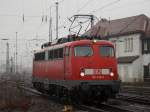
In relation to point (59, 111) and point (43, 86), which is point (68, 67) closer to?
point (59, 111)

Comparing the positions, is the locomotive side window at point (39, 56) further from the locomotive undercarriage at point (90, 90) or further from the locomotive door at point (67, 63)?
the locomotive door at point (67, 63)

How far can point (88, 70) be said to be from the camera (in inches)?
766

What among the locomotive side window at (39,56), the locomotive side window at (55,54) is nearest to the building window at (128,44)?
the locomotive side window at (39,56)

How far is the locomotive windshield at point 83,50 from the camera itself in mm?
19953

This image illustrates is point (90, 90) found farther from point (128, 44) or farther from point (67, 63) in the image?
point (128, 44)

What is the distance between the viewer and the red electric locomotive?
63.2 ft

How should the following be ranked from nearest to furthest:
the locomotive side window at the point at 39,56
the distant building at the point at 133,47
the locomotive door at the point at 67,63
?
the locomotive door at the point at 67,63
the locomotive side window at the point at 39,56
the distant building at the point at 133,47

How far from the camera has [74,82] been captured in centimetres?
1923

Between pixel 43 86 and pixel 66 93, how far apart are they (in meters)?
5.95

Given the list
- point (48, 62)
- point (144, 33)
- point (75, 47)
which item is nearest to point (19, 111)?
point (75, 47)

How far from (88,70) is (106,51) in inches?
59.3

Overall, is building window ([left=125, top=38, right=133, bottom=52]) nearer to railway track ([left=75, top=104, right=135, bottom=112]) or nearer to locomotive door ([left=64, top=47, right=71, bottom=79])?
locomotive door ([left=64, top=47, right=71, bottom=79])

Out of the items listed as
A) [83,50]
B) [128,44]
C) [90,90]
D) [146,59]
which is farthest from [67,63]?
[128,44]

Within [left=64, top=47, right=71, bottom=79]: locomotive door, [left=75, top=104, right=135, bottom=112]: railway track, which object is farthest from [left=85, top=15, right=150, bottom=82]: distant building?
[left=75, top=104, right=135, bottom=112]: railway track
